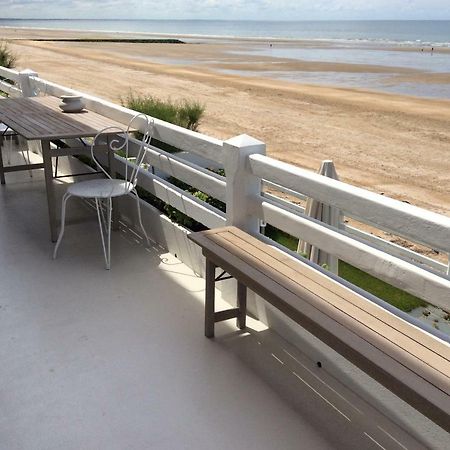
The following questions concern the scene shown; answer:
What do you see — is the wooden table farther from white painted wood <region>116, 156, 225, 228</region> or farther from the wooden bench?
the wooden bench

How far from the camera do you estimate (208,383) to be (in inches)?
113

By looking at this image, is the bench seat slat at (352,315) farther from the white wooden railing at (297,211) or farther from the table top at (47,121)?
the table top at (47,121)

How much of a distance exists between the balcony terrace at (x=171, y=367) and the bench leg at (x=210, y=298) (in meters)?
0.07

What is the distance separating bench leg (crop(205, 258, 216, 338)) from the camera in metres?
3.12

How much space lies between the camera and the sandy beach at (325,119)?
10406mm

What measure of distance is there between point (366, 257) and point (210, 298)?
892 millimetres

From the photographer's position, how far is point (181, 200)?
4.16m

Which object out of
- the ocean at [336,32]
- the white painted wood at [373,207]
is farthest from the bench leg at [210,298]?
the ocean at [336,32]

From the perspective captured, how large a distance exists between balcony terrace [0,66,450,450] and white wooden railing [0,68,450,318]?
0.01 meters

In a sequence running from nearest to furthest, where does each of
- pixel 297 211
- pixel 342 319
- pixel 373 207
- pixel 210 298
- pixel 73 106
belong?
pixel 342 319, pixel 373 207, pixel 210 298, pixel 297 211, pixel 73 106

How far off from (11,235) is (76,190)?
923 mm

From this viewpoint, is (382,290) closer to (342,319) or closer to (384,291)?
(384,291)

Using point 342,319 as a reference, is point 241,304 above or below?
below

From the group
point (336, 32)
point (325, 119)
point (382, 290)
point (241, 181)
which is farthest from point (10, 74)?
point (336, 32)
